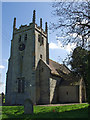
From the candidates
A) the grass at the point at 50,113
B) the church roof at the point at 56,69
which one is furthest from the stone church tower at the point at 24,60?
the grass at the point at 50,113

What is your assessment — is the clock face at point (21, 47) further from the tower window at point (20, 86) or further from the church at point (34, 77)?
the tower window at point (20, 86)

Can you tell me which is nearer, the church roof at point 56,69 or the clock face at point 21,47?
the clock face at point 21,47

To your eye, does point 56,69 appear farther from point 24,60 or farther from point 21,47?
point 21,47

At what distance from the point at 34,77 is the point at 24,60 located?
185 inches

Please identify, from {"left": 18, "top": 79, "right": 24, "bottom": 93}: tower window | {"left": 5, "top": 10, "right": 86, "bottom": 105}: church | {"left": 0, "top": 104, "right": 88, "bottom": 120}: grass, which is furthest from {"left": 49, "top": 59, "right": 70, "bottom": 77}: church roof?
{"left": 0, "top": 104, "right": 88, "bottom": 120}: grass

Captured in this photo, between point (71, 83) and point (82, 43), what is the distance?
54.8 feet

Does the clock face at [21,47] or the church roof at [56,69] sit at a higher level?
the clock face at [21,47]

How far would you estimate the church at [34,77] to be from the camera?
2612cm

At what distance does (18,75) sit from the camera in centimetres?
2811

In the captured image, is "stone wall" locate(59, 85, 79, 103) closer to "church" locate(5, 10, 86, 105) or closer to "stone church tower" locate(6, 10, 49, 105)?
"church" locate(5, 10, 86, 105)

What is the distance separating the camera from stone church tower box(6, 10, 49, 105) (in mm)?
26219

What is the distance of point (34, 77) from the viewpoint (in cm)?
2561

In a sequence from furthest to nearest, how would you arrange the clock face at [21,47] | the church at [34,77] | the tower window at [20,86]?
the clock face at [21,47] → the tower window at [20,86] → the church at [34,77]

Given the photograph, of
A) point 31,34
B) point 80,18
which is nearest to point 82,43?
point 80,18
